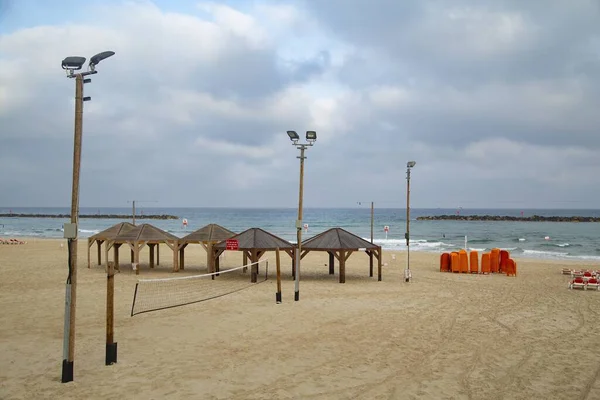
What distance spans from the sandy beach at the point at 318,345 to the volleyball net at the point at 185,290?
18.7 inches

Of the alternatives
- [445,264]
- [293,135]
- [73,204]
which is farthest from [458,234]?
[73,204]

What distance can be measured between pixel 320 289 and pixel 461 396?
29.0ft

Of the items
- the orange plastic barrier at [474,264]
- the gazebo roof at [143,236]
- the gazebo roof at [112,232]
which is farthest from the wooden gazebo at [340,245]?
the gazebo roof at [112,232]

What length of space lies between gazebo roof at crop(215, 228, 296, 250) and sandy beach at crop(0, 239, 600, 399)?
4.96ft

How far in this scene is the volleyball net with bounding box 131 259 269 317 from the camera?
1213 cm

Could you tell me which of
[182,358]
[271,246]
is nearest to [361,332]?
[182,358]

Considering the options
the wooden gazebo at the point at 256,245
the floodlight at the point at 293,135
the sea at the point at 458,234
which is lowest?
the sea at the point at 458,234

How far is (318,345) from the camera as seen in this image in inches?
334

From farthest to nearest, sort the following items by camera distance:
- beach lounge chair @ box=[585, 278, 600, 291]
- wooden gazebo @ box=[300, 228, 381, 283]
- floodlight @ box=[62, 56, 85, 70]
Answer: wooden gazebo @ box=[300, 228, 381, 283] < beach lounge chair @ box=[585, 278, 600, 291] < floodlight @ box=[62, 56, 85, 70]

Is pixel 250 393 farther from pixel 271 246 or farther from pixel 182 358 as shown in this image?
pixel 271 246

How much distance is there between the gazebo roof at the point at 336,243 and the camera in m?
16.3

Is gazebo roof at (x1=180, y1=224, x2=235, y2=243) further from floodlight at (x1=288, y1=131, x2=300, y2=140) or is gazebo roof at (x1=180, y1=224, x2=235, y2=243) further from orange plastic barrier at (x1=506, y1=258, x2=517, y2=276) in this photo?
orange plastic barrier at (x1=506, y1=258, x2=517, y2=276)

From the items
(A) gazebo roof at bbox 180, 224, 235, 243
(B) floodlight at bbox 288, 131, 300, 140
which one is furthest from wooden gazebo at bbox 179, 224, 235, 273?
(B) floodlight at bbox 288, 131, 300, 140

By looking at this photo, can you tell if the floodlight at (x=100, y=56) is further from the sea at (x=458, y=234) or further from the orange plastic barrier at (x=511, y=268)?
the orange plastic barrier at (x=511, y=268)
